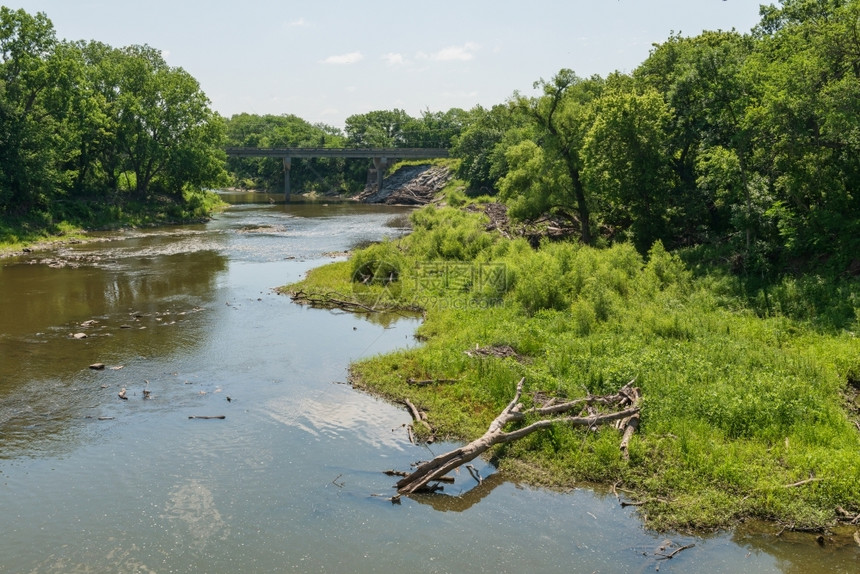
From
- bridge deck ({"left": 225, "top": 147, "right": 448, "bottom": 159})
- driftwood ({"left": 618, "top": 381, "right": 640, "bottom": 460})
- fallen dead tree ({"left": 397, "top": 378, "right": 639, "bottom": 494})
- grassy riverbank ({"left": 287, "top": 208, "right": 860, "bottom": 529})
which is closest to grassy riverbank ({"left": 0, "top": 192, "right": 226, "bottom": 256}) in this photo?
bridge deck ({"left": 225, "top": 147, "right": 448, "bottom": 159})

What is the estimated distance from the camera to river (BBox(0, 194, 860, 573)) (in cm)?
→ 1246

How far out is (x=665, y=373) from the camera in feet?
60.7

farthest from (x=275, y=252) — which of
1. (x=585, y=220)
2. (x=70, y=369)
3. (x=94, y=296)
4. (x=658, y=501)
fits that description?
(x=658, y=501)

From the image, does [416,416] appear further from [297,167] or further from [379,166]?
[297,167]

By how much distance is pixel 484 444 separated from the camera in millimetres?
15266

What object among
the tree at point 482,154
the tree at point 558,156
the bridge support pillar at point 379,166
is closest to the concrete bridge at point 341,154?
the bridge support pillar at point 379,166

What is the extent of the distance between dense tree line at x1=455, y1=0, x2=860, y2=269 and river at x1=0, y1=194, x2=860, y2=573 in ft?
53.6

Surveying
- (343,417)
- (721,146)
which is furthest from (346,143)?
(343,417)

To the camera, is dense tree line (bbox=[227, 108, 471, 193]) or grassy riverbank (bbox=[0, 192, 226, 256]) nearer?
grassy riverbank (bbox=[0, 192, 226, 256])

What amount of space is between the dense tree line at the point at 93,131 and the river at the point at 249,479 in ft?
93.8

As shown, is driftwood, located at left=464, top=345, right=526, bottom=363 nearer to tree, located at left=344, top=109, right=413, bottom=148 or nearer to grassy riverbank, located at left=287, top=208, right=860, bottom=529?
grassy riverbank, located at left=287, top=208, right=860, bottom=529

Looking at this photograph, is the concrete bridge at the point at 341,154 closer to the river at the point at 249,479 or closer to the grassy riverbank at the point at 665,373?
the grassy riverbank at the point at 665,373

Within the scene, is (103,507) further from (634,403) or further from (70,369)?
(634,403)

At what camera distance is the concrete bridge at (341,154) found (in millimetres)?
110312
